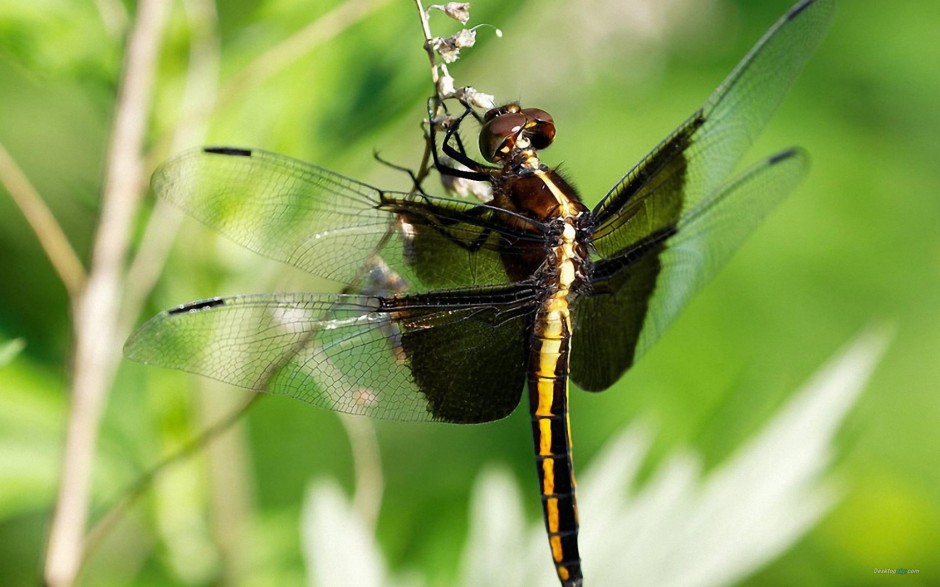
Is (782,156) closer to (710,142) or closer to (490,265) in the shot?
(710,142)

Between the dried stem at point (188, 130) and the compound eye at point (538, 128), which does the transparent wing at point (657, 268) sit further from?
the dried stem at point (188, 130)

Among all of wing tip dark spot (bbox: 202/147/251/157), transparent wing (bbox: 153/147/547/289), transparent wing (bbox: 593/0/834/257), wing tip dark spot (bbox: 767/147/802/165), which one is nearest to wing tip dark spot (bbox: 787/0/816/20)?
transparent wing (bbox: 593/0/834/257)

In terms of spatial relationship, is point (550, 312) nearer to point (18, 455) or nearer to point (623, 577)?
point (623, 577)

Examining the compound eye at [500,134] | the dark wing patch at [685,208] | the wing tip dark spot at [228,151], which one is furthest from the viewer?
the dark wing patch at [685,208]

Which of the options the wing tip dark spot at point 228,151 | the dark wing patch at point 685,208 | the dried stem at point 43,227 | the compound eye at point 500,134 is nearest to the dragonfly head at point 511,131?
the compound eye at point 500,134

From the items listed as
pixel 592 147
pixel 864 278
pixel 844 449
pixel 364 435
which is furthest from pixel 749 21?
pixel 364 435

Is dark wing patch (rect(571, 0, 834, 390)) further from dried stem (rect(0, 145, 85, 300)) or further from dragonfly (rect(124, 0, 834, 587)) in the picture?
dried stem (rect(0, 145, 85, 300))
